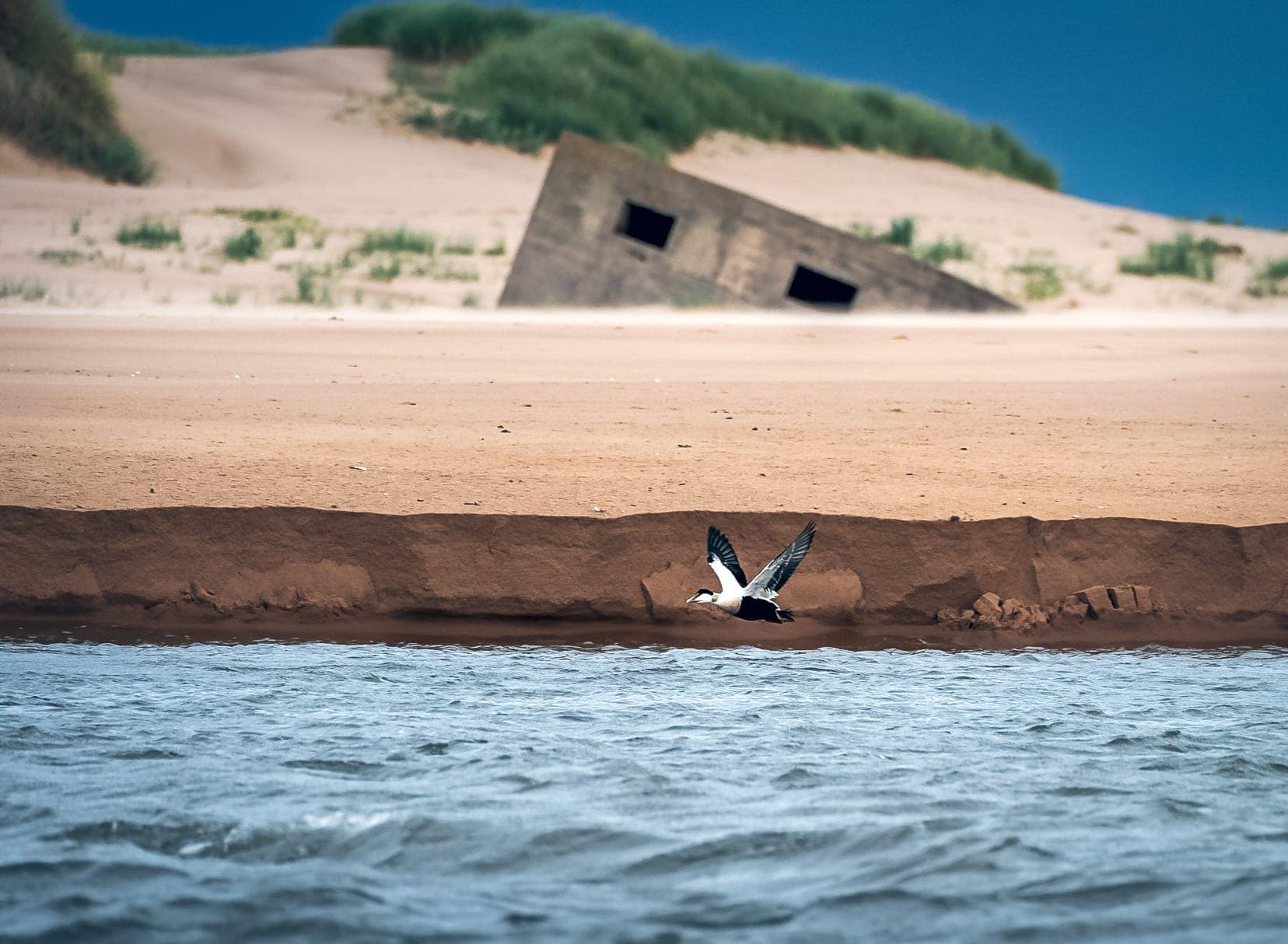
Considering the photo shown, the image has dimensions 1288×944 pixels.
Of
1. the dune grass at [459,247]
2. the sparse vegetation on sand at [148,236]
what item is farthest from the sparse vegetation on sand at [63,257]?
the dune grass at [459,247]

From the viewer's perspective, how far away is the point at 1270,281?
73.3ft

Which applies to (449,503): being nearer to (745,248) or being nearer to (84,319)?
(84,319)

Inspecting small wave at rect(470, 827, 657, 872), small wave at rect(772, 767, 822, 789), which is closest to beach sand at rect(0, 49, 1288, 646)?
small wave at rect(772, 767, 822, 789)

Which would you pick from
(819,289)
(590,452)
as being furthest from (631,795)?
(819,289)

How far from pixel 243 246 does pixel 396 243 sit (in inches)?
90.8

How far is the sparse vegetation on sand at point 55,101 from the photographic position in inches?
1150

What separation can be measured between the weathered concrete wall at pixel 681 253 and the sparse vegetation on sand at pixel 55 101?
1486 centimetres

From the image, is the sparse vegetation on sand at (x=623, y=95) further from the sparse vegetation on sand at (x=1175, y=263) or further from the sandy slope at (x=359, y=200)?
the sparse vegetation on sand at (x=1175, y=263)

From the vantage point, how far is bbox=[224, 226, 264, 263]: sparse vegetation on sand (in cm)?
2044

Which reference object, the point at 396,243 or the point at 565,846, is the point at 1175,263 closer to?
the point at 396,243

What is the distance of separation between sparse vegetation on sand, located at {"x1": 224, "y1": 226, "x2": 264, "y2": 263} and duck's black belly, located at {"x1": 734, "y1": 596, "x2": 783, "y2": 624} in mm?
15203

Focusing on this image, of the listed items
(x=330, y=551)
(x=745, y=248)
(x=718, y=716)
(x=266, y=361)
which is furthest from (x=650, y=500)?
(x=745, y=248)

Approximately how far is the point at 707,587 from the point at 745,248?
37.6ft

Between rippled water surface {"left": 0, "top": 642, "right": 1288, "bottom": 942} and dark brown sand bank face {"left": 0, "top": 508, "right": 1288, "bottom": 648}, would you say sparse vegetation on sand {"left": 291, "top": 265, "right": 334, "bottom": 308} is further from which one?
rippled water surface {"left": 0, "top": 642, "right": 1288, "bottom": 942}
